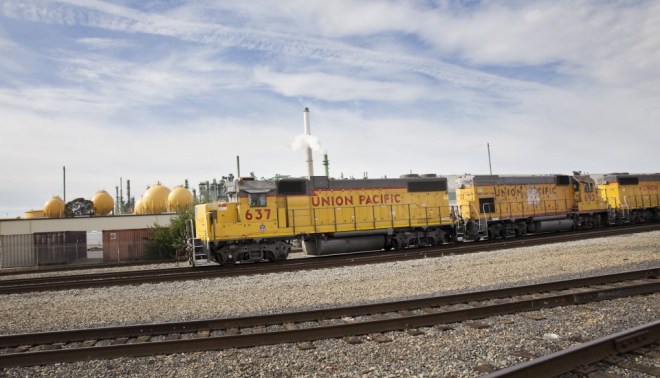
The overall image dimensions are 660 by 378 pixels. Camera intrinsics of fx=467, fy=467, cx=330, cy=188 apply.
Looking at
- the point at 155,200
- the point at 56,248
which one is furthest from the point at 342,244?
the point at 155,200

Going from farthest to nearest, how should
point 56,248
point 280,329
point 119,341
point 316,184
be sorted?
point 56,248 → point 316,184 → point 280,329 → point 119,341

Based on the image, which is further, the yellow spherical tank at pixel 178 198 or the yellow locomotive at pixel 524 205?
the yellow spherical tank at pixel 178 198

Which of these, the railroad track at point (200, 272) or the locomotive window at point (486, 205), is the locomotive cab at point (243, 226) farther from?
the locomotive window at point (486, 205)

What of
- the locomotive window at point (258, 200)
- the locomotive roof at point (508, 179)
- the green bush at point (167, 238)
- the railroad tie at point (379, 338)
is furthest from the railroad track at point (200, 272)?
the green bush at point (167, 238)

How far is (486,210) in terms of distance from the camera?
22.9 metres

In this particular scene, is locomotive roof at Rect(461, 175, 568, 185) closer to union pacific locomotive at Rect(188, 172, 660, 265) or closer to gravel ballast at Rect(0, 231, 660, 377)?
union pacific locomotive at Rect(188, 172, 660, 265)

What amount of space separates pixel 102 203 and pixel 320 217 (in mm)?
34860

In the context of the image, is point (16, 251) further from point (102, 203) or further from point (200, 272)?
point (200, 272)

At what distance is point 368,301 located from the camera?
29.7 ft

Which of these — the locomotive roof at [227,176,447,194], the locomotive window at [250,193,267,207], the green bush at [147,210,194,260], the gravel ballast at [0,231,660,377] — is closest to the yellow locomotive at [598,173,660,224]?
the gravel ballast at [0,231,660,377]

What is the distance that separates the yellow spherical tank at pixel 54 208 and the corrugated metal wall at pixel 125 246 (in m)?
18.0

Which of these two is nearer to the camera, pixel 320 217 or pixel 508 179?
pixel 320 217

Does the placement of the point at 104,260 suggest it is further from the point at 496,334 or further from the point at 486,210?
the point at 496,334

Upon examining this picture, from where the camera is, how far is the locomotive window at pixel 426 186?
2086 cm
